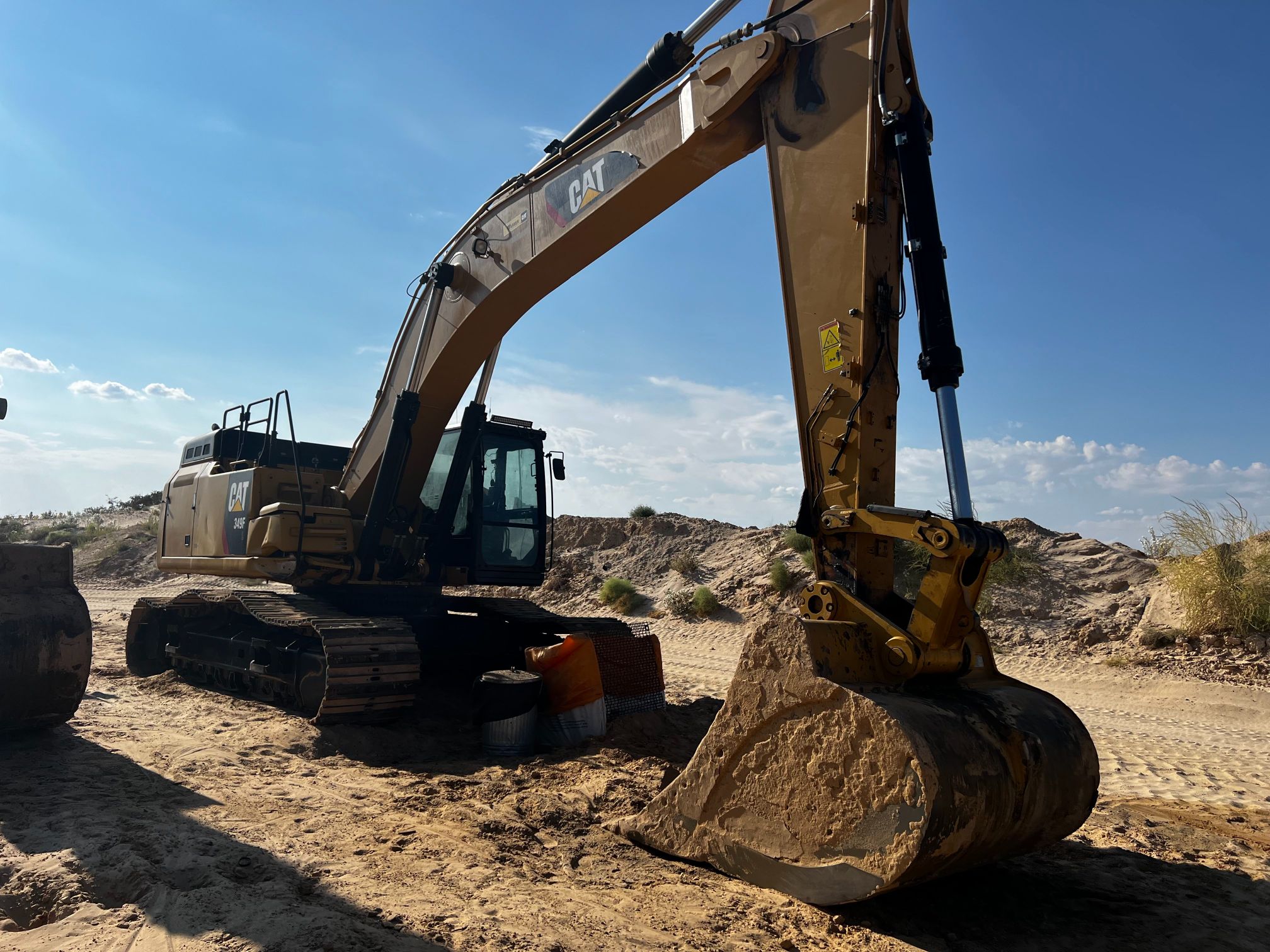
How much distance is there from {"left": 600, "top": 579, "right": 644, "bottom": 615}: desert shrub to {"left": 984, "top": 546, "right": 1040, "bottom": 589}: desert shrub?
25.8 feet

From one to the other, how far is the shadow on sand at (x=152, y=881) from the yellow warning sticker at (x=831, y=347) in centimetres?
310

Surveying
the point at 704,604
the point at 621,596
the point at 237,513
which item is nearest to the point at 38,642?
the point at 237,513

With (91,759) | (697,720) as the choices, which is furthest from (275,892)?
(697,720)

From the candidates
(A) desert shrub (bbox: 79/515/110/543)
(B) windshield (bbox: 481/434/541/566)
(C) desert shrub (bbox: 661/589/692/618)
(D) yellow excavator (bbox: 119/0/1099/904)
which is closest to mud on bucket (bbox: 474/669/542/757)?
(D) yellow excavator (bbox: 119/0/1099/904)

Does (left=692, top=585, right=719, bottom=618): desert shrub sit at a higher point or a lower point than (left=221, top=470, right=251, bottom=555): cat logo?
lower

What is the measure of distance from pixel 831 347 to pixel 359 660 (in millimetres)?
4755

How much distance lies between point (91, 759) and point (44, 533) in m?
40.1

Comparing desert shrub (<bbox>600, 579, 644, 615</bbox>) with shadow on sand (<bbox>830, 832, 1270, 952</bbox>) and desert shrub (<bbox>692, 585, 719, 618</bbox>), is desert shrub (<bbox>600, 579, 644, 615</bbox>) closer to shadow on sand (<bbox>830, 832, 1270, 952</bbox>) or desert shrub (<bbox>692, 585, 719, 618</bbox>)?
desert shrub (<bbox>692, 585, 719, 618</bbox>)

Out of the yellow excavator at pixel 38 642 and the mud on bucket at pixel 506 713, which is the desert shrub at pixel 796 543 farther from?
the yellow excavator at pixel 38 642

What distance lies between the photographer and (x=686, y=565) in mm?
20797

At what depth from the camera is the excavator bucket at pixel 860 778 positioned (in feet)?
11.7

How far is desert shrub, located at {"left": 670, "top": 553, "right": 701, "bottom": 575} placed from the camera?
20766mm

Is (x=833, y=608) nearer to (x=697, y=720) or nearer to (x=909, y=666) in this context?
(x=909, y=666)

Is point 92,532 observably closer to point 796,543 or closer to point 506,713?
point 796,543
